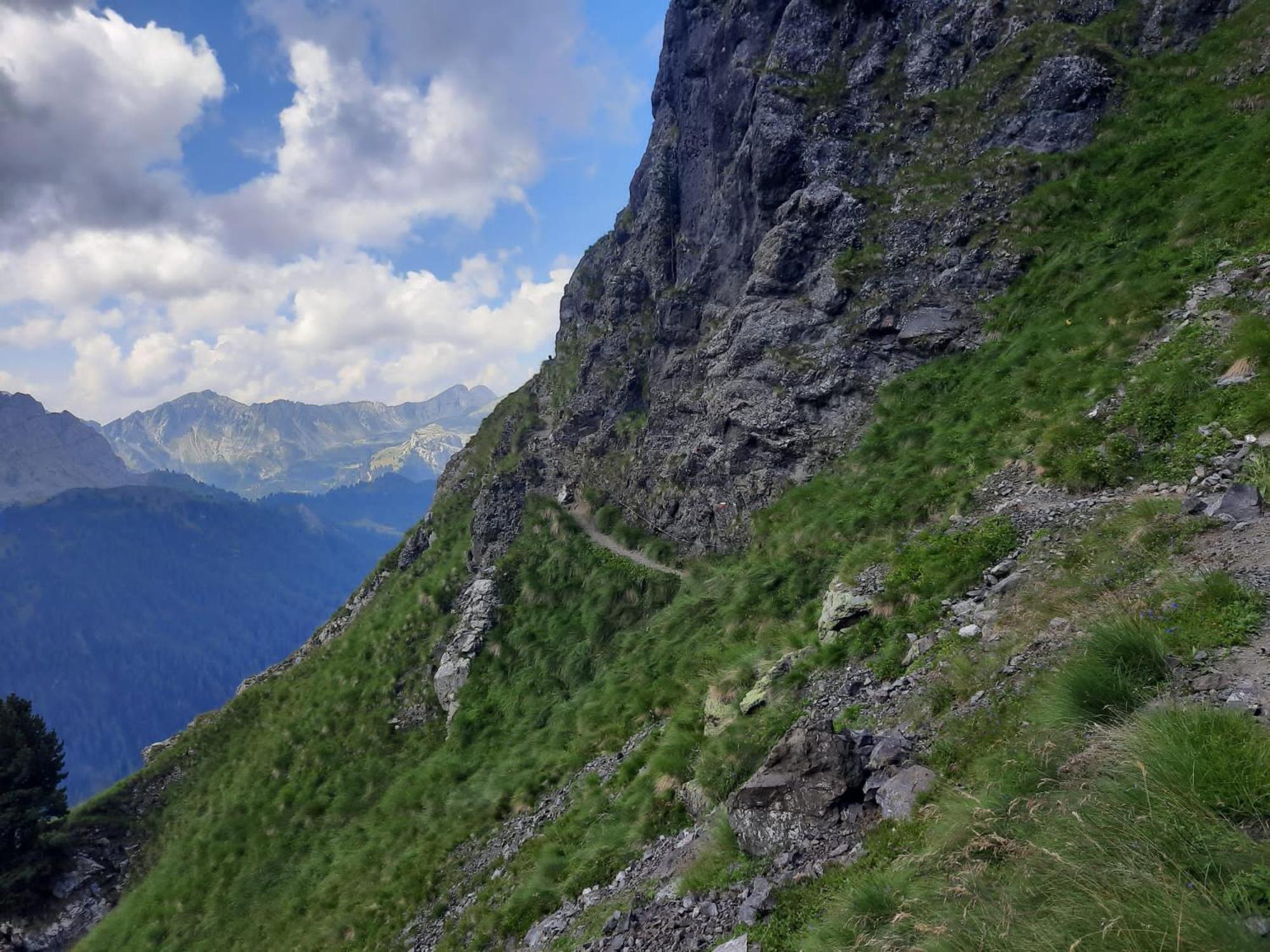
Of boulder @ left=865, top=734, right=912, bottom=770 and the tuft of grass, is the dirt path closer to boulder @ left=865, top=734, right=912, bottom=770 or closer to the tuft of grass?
boulder @ left=865, top=734, right=912, bottom=770

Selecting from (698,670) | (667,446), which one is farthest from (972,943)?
(667,446)

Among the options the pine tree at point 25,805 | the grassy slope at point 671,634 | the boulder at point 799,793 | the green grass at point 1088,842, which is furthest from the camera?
the pine tree at point 25,805

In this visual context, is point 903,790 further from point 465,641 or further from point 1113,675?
point 465,641

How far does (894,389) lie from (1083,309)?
6.44 meters

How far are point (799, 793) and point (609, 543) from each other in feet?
81.9

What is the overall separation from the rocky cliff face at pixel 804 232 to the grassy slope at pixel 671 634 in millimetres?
2170

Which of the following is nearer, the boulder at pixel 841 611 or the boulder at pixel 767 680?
the boulder at pixel 767 680

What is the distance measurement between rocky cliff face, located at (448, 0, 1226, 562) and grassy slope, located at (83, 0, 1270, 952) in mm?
2170

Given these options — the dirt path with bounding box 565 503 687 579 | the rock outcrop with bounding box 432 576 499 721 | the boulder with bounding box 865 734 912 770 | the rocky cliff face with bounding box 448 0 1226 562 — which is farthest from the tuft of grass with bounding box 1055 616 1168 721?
the rock outcrop with bounding box 432 576 499 721

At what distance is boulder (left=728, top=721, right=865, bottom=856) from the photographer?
689 centimetres

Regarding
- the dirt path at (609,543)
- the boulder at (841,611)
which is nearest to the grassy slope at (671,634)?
the boulder at (841,611)

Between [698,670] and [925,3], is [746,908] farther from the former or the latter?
[925,3]

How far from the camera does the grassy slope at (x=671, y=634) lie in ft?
38.7

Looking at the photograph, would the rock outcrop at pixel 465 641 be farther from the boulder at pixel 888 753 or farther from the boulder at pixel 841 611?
the boulder at pixel 888 753
